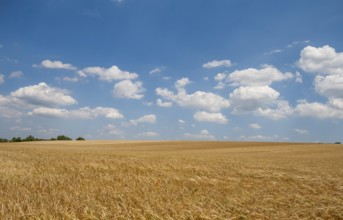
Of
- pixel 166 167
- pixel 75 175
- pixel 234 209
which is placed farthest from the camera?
pixel 166 167

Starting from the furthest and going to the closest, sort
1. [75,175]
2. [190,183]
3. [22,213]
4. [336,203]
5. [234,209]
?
[75,175] < [190,183] < [336,203] < [234,209] < [22,213]

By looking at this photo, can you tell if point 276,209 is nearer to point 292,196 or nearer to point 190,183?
point 292,196

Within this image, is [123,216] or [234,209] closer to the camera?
[123,216]

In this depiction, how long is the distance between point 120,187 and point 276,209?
20.3 ft

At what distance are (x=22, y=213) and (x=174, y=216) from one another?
3.65m

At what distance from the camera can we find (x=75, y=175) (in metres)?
15.6

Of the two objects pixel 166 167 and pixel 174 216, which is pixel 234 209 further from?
pixel 166 167

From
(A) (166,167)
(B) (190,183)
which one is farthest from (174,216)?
(A) (166,167)

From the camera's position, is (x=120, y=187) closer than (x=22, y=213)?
No

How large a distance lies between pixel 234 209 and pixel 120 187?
5437mm

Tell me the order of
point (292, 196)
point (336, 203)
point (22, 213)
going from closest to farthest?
point (22, 213) < point (336, 203) < point (292, 196)

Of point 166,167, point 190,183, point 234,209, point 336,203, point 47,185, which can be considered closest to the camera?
point 234,209

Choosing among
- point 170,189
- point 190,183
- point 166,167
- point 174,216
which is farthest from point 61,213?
point 166,167

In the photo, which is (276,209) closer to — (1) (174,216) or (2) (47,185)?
(1) (174,216)
